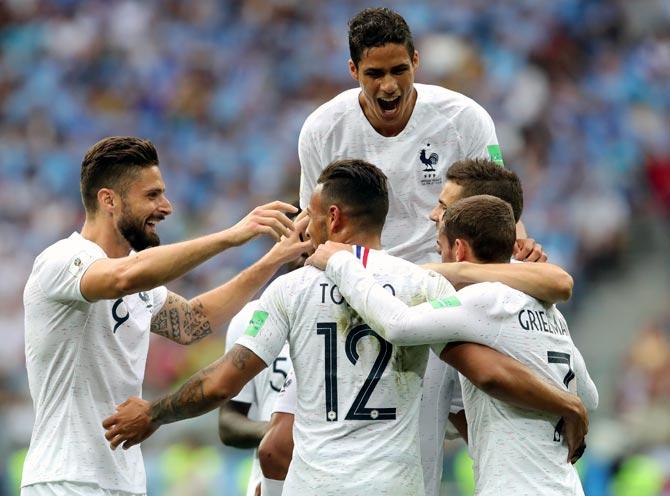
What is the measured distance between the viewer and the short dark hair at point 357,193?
5762 mm

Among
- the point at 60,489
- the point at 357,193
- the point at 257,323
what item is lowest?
the point at 60,489

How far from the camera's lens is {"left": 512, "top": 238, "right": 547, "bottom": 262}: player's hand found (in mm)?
6391

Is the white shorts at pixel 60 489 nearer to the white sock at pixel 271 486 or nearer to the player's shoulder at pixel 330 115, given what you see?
the white sock at pixel 271 486

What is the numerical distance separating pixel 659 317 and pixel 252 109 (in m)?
6.28

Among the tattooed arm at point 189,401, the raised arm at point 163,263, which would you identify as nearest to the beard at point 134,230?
the raised arm at point 163,263

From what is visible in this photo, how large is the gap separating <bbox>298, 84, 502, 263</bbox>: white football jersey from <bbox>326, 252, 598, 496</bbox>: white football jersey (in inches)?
49.5

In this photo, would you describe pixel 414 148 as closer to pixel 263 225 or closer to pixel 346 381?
pixel 263 225

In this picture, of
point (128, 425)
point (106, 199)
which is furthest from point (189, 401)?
point (106, 199)

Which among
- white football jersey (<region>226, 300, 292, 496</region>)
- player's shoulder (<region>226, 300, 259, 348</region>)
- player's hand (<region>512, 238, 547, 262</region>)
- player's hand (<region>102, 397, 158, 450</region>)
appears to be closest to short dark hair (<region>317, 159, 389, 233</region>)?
player's hand (<region>512, 238, 547, 262</region>)

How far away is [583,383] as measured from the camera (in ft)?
19.7

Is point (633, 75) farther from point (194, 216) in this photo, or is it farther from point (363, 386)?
point (363, 386)

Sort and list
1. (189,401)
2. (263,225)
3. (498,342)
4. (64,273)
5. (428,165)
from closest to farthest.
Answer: (498,342) < (189,401) < (263,225) < (64,273) < (428,165)

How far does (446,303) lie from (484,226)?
41cm

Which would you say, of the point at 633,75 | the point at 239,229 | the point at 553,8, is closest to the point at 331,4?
the point at 553,8
